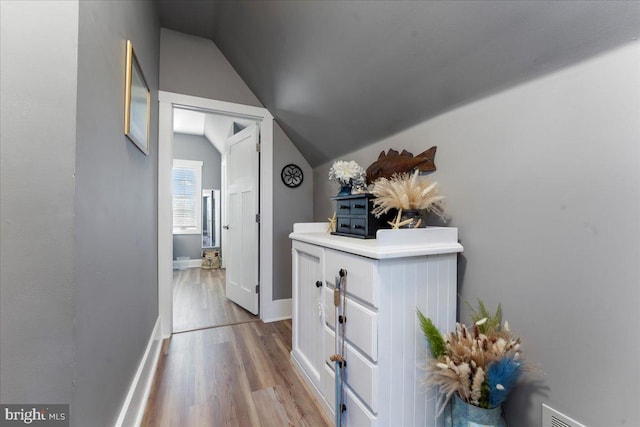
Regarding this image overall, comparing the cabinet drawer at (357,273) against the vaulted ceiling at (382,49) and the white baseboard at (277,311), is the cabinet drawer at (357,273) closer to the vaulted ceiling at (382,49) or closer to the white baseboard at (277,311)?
the vaulted ceiling at (382,49)

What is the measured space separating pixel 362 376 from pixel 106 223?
1215 mm

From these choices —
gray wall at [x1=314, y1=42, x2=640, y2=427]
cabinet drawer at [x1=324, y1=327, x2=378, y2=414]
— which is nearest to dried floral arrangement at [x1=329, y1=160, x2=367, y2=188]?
gray wall at [x1=314, y1=42, x2=640, y2=427]

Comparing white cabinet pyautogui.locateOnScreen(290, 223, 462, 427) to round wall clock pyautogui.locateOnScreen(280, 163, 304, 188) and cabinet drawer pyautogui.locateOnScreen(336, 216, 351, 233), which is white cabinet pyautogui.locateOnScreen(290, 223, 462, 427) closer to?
cabinet drawer pyautogui.locateOnScreen(336, 216, 351, 233)

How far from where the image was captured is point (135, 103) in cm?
145

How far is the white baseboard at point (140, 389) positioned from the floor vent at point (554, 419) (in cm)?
172

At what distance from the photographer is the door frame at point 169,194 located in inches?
93.3

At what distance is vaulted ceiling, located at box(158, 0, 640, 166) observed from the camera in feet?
2.98

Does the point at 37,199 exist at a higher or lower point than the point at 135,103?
lower

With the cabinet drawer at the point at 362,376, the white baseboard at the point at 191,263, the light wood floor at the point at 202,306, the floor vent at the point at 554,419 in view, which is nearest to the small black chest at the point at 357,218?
the cabinet drawer at the point at 362,376

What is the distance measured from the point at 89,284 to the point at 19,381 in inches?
10.8

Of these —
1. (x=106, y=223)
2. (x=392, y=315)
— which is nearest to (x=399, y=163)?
(x=392, y=315)

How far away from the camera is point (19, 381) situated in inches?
28.2

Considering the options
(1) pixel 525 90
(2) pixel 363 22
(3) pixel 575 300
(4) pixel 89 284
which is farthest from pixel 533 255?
(4) pixel 89 284

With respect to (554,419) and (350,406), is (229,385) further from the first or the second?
(554,419)
